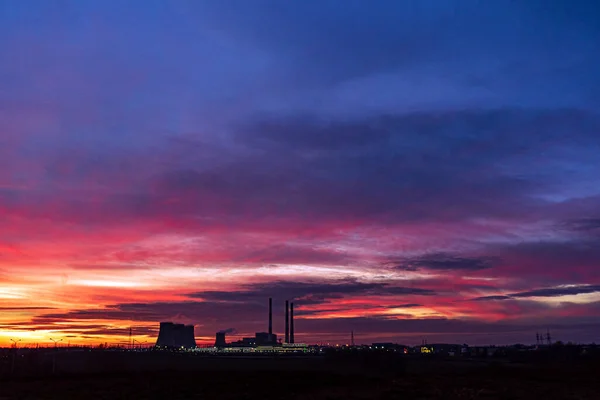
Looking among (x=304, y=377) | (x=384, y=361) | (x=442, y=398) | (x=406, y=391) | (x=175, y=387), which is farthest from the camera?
(x=384, y=361)

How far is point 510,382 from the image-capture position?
91.5 m

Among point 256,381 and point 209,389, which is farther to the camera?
point 256,381

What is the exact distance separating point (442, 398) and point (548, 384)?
27727mm

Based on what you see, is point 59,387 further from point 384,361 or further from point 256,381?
point 384,361

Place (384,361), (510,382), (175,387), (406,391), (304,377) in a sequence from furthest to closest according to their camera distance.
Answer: (384,361), (304,377), (510,382), (175,387), (406,391)

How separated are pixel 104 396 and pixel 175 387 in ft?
40.6

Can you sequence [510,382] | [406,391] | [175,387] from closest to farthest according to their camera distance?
[406,391] → [175,387] → [510,382]

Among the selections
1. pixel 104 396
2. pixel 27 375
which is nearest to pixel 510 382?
pixel 104 396

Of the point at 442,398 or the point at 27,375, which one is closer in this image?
the point at 442,398

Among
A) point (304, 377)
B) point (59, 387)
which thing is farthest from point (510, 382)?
point (59, 387)

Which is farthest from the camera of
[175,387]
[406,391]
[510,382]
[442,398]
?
[510,382]

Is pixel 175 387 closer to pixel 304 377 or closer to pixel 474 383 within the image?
pixel 304 377

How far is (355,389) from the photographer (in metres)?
82.7

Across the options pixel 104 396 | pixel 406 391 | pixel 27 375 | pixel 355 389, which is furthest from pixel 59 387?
pixel 406 391
